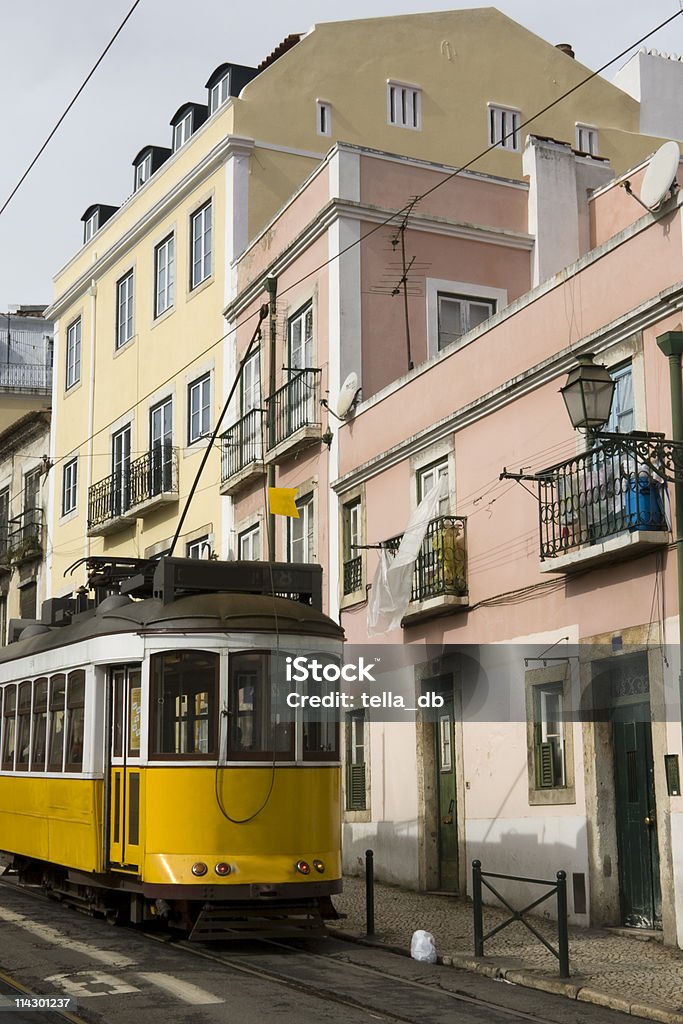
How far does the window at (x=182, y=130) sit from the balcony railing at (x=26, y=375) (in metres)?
13.9

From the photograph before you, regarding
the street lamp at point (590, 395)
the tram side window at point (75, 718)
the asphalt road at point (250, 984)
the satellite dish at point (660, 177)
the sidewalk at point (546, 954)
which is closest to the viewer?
the asphalt road at point (250, 984)

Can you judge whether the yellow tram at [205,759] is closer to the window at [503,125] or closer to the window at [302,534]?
the window at [302,534]

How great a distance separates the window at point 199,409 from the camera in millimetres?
24828

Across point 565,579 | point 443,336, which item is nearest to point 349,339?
point 443,336

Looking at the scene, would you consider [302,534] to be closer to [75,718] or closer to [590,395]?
[75,718]

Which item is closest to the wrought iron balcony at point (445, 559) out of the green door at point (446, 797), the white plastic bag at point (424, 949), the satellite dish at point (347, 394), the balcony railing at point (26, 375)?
the green door at point (446, 797)

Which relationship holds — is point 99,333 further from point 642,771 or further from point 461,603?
point 642,771

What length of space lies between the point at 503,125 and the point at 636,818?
1633 cm

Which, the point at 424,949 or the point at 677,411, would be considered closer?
the point at 424,949

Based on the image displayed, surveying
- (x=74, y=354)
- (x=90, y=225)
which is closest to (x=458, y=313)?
(x=74, y=354)

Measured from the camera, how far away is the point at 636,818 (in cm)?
1336

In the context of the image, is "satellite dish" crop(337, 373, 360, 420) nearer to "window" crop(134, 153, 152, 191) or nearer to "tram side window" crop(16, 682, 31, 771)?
"tram side window" crop(16, 682, 31, 771)

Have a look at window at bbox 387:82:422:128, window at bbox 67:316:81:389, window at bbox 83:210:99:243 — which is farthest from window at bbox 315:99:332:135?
window at bbox 67:316:81:389

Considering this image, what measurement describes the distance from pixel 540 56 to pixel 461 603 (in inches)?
573
